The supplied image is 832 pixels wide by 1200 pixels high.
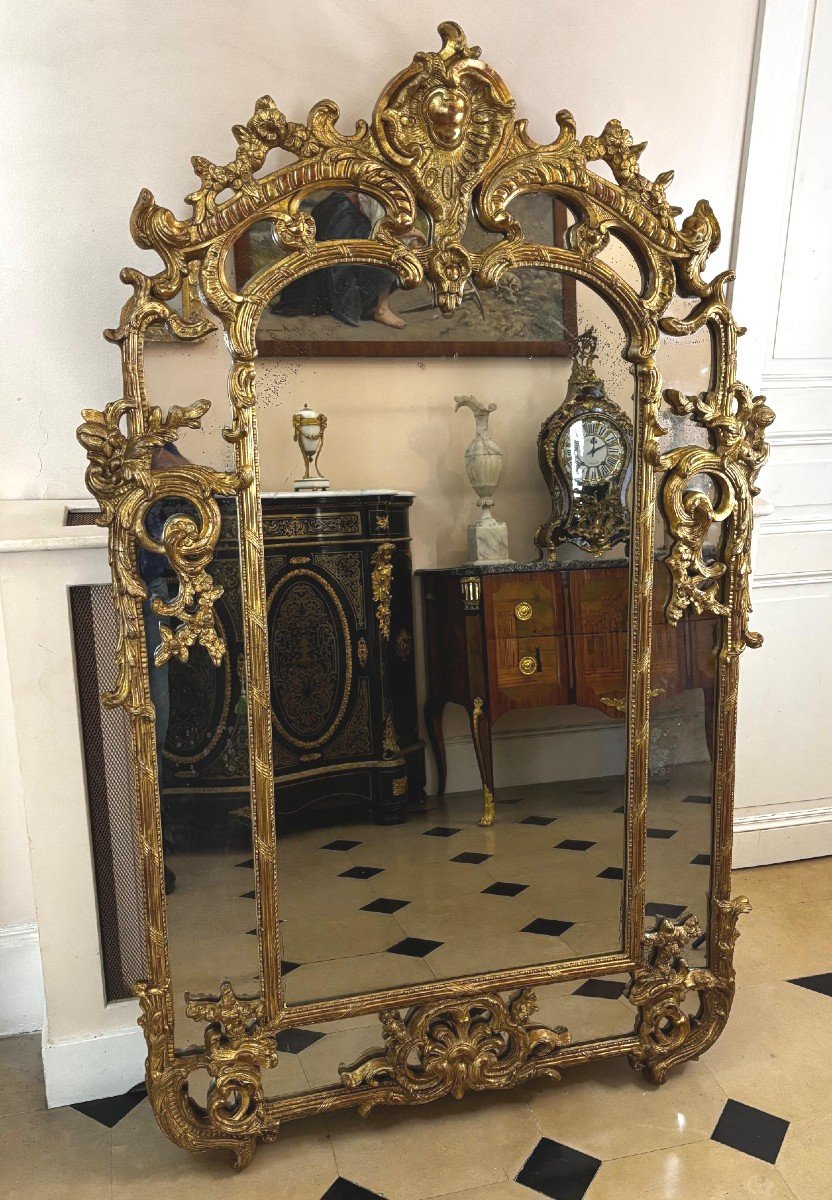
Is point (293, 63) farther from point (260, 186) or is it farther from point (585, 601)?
point (585, 601)

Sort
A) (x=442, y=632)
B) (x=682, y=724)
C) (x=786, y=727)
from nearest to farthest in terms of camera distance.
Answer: (x=442, y=632) < (x=682, y=724) < (x=786, y=727)

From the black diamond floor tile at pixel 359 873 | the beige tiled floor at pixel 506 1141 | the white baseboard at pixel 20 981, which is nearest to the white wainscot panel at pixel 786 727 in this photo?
the beige tiled floor at pixel 506 1141

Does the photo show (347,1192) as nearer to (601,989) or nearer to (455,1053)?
(455,1053)

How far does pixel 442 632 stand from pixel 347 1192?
1068 mm

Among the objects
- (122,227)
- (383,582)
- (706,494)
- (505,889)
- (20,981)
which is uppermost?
(122,227)

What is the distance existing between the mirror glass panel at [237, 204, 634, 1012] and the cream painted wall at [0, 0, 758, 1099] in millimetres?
12

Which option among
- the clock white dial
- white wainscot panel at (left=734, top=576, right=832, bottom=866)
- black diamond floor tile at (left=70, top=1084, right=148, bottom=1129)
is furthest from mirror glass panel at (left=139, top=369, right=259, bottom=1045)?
white wainscot panel at (left=734, top=576, right=832, bottom=866)

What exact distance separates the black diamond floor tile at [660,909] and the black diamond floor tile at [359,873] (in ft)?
2.09

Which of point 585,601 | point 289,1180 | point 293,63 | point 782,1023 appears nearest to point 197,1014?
point 289,1180

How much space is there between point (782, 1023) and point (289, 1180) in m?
1.23

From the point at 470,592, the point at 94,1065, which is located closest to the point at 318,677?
the point at 470,592

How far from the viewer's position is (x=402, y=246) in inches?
69.7

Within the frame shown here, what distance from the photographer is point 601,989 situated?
2074mm

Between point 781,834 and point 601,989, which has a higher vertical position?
point 601,989
